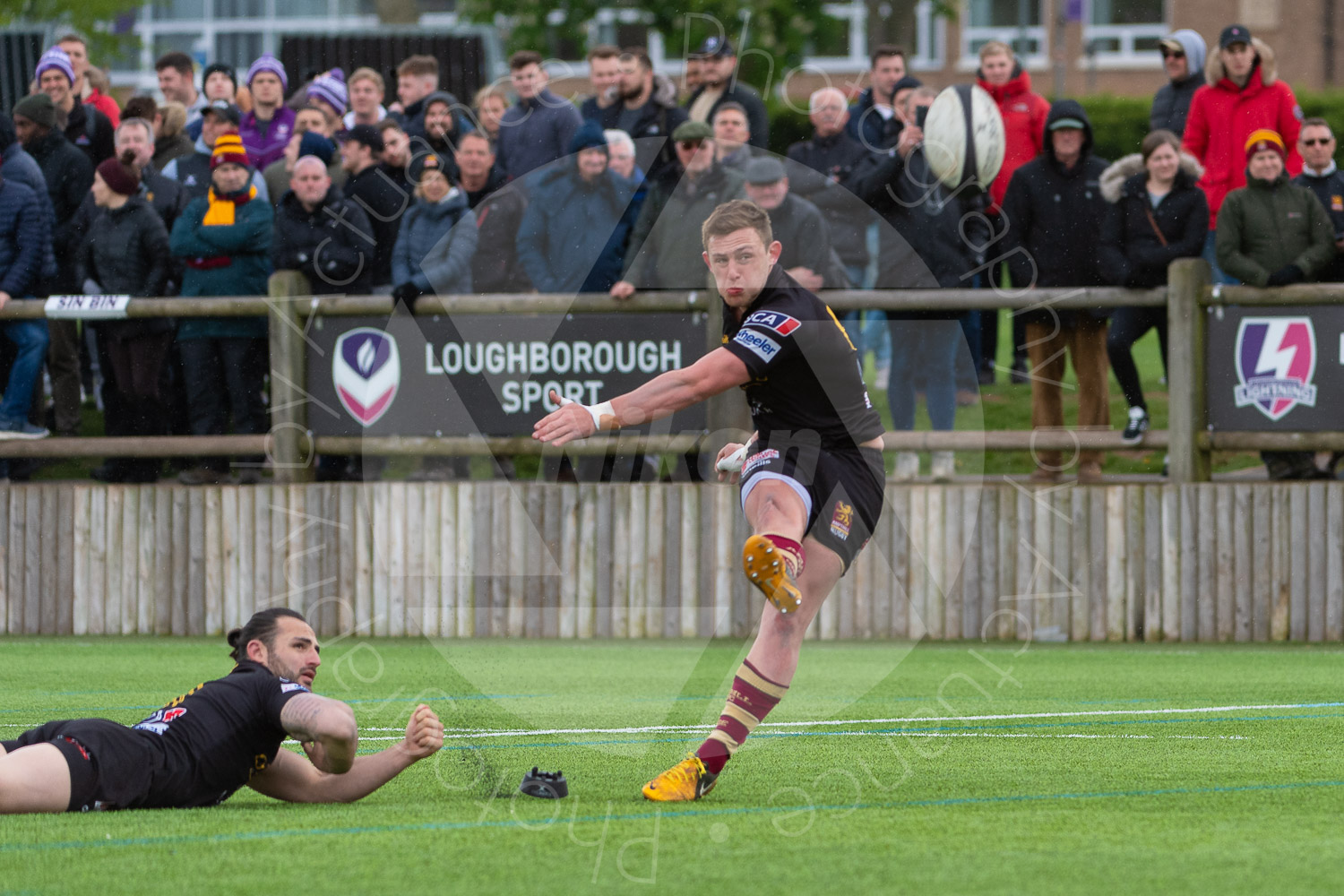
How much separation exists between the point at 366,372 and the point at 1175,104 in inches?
277

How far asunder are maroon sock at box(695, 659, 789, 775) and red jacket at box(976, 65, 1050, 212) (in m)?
8.25

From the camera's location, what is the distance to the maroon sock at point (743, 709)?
243 inches

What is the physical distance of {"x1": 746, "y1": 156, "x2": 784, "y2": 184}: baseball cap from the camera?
39.6 feet

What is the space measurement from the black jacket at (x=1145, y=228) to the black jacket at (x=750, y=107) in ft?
8.73

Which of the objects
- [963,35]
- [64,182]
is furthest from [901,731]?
[963,35]

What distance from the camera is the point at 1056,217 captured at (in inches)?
498

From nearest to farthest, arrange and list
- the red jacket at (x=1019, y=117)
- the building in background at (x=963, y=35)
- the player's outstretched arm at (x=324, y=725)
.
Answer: the player's outstretched arm at (x=324, y=725), the red jacket at (x=1019, y=117), the building in background at (x=963, y=35)

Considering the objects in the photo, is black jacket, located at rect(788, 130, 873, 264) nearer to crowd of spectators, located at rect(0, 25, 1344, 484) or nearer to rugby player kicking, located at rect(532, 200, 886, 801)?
crowd of spectators, located at rect(0, 25, 1344, 484)

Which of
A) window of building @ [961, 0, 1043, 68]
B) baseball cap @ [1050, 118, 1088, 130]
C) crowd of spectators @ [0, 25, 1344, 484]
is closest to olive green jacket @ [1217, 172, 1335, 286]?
crowd of spectators @ [0, 25, 1344, 484]

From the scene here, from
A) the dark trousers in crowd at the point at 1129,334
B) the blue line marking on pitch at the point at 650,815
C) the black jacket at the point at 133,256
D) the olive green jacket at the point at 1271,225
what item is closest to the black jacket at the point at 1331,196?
the olive green jacket at the point at 1271,225

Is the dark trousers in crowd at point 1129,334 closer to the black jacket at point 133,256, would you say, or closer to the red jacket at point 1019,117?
the red jacket at point 1019,117

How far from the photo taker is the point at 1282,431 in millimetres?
11938

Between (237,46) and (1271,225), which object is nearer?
(1271,225)

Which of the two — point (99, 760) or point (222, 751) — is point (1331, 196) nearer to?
point (222, 751)
